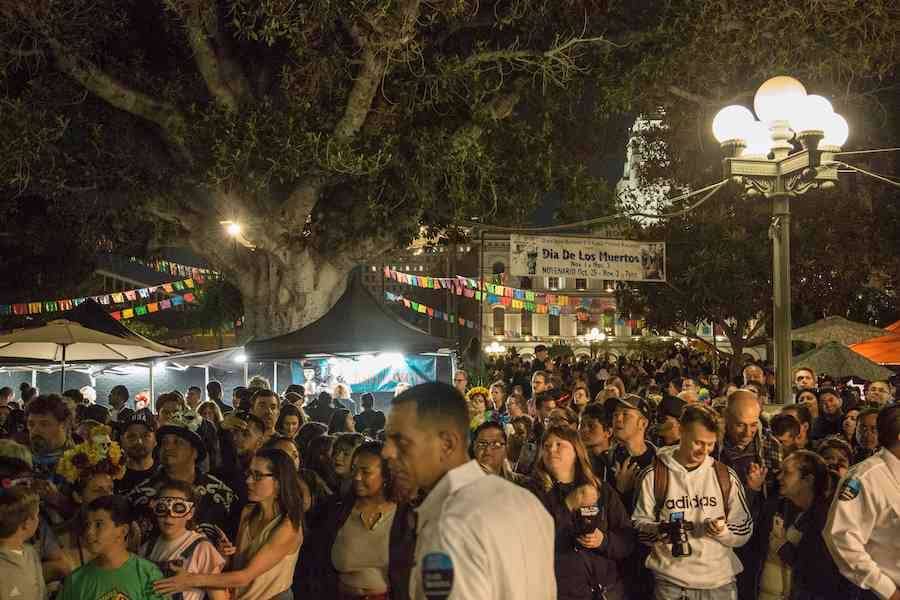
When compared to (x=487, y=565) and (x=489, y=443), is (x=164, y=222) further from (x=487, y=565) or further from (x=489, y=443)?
(x=487, y=565)

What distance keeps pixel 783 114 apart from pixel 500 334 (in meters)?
68.2

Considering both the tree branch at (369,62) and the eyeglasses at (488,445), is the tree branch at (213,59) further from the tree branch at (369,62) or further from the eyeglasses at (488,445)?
the eyeglasses at (488,445)

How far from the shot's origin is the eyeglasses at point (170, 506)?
4383 mm

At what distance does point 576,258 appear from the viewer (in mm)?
12914

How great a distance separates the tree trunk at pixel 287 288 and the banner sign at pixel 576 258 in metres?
4.08

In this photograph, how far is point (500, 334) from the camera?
76625 mm

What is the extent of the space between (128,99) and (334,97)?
10.1 feet

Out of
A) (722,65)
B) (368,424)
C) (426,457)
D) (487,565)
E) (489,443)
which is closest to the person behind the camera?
(487,565)

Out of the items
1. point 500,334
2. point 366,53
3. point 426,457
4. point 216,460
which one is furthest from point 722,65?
point 500,334

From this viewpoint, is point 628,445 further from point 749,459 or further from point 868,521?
point 868,521

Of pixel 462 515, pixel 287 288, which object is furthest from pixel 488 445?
pixel 287 288

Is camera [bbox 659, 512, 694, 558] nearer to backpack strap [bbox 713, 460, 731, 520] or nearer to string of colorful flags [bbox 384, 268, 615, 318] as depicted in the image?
backpack strap [bbox 713, 460, 731, 520]

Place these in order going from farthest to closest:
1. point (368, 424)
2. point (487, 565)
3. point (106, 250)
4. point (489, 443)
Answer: point (106, 250)
point (368, 424)
point (489, 443)
point (487, 565)

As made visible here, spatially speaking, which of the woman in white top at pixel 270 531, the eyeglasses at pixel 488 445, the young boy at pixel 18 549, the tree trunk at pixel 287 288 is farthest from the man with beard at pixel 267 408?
the tree trunk at pixel 287 288
